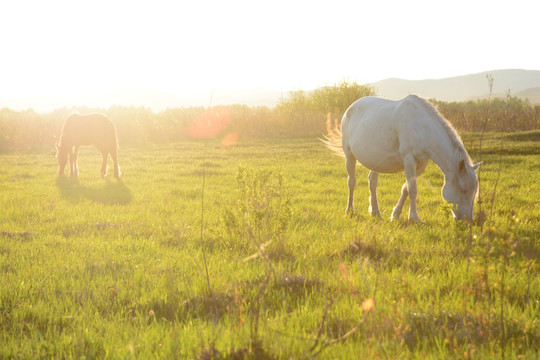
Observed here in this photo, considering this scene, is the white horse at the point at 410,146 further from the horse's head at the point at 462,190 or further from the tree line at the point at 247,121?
the tree line at the point at 247,121

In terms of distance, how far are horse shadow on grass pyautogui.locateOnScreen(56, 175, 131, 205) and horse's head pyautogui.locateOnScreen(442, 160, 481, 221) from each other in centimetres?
702

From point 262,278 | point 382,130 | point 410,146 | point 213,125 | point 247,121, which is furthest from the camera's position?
point 247,121

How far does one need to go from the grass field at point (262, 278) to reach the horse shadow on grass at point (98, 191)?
0.91 ft

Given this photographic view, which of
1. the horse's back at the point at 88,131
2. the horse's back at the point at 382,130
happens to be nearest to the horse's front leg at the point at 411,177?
the horse's back at the point at 382,130

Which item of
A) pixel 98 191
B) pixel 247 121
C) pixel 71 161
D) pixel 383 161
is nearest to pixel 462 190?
pixel 383 161

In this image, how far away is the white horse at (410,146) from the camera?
6.42 metres

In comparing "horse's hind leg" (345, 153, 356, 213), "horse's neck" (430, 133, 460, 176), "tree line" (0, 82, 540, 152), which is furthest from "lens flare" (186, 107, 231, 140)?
"horse's neck" (430, 133, 460, 176)

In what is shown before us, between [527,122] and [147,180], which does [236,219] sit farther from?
[527,122]

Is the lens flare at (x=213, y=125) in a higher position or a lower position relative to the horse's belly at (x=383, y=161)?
higher

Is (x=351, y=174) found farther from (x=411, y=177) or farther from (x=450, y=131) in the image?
(x=450, y=131)

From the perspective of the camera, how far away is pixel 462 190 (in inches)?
252

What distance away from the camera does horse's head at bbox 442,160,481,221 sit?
6.30 m

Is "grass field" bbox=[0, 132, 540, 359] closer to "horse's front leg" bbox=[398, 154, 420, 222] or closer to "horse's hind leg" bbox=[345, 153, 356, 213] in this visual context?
"horse's front leg" bbox=[398, 154, 420, 222]

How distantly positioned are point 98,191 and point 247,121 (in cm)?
2155
